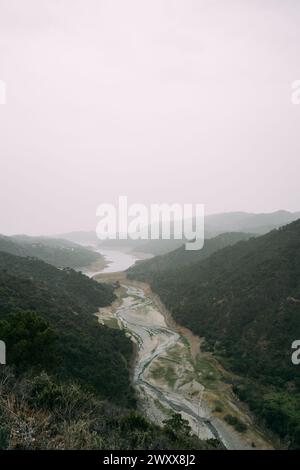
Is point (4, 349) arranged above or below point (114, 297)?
above

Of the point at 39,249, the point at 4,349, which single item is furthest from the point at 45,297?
the point at 39,249
